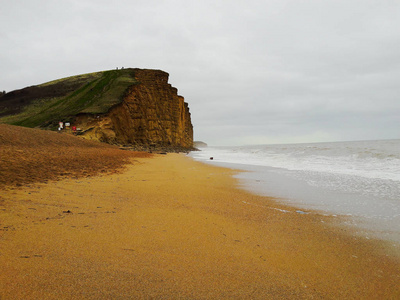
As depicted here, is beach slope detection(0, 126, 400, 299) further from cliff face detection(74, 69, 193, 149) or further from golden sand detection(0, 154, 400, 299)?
cliff face detection(74, 69, 193, 149)

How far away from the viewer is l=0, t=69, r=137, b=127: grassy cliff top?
33812 millimetres

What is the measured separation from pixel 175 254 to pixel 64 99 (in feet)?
172

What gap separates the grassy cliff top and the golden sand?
3042 centimetres

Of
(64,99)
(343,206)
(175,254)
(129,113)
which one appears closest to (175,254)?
(175,254)

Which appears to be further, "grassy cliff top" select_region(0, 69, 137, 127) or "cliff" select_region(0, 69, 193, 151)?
"grassy cliff top" select_region(0, 69, 137, 127)

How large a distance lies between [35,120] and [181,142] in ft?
Result: 81.5

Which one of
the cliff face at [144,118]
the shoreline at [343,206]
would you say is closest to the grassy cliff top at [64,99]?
the cliff face at [144,118]

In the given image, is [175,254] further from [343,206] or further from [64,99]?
[64,99]

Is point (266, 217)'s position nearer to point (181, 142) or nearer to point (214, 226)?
point (214, 226)

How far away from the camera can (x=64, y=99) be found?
151ft

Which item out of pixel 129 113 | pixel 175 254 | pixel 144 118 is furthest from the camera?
pixel 144 118

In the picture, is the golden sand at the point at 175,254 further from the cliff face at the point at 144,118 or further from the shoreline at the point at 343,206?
the cliff face at the point at 144,118

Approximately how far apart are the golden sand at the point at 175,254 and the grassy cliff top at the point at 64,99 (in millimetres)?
30417

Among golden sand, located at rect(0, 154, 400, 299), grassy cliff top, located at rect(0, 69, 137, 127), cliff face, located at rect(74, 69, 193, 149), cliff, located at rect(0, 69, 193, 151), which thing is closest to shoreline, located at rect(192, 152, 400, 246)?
golden sand, located at rect(0, 154, 400, 299)
